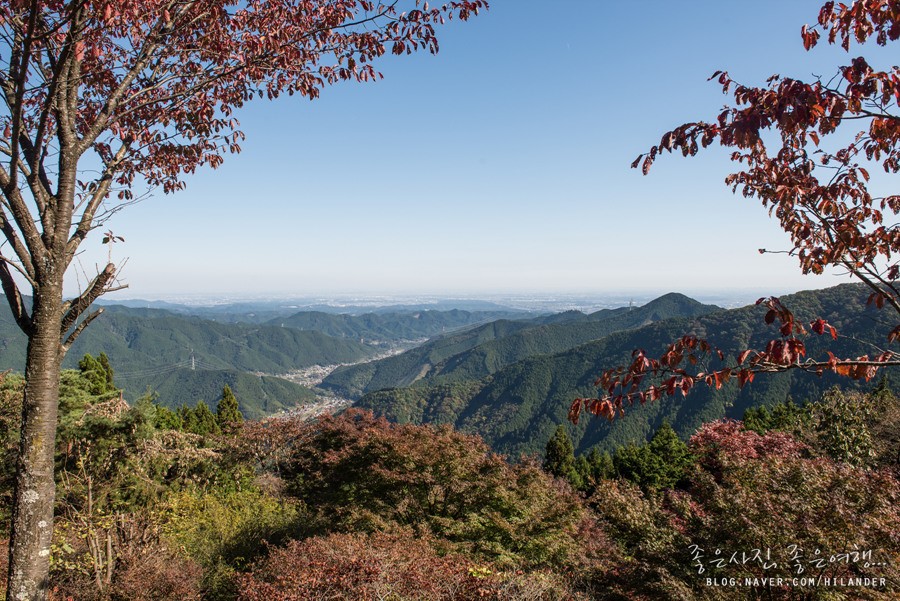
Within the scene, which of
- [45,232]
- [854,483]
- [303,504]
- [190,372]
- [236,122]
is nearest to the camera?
[45,232]

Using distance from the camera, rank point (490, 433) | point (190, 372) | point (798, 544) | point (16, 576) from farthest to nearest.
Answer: point (190, 372)
point (490, 433)
point (798, 544)
point (16, 576)

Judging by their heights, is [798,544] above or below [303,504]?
above

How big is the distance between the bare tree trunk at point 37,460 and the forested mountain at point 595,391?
6386cm

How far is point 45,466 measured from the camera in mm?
2855

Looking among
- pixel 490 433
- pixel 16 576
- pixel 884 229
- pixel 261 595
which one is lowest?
pixel 490 433

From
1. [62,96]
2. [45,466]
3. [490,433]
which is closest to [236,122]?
[62,96]

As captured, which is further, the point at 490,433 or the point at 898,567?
the point at 490,433

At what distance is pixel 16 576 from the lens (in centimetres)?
274

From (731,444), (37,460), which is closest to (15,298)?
(37,460)

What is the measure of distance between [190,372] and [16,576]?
215457mm

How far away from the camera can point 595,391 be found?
11094 cm

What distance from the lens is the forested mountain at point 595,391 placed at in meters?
80.4

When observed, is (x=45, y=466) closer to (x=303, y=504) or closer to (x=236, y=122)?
(x=236, y=122)

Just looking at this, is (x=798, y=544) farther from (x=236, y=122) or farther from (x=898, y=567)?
(x=236, y=122)
